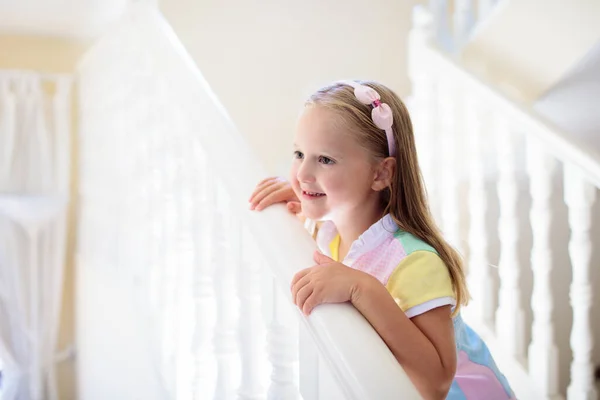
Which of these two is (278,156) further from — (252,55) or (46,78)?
(46,78)

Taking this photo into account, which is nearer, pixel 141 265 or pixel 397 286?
pixel 397 286

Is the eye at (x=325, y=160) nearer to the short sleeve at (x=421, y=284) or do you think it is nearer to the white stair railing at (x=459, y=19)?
the short sleeve at (x=421, y=284)

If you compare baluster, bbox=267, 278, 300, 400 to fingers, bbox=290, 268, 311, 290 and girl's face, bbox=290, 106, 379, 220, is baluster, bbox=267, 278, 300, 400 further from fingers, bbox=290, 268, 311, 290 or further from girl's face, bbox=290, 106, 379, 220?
girl's face, bbox=290, 106, 379, 220

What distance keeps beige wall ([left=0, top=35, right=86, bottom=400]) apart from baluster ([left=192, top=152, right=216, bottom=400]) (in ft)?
6.45

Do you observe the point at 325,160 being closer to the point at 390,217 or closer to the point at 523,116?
the point at 390,217

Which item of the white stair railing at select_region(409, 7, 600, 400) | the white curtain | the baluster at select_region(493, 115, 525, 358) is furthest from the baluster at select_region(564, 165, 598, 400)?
the white curtain

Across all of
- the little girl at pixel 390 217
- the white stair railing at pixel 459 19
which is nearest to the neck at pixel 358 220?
the little girl at pixel 390 217

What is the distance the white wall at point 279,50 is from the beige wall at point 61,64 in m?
0.65

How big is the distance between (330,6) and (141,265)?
178 centimetres

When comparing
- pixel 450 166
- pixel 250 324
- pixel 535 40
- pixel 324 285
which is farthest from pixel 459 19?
pixel 324 285

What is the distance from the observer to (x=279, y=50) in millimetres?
2816

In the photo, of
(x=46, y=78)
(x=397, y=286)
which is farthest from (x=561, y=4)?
(x=46, y=78)

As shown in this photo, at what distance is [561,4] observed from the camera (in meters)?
1.94

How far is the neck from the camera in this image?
1151mm
